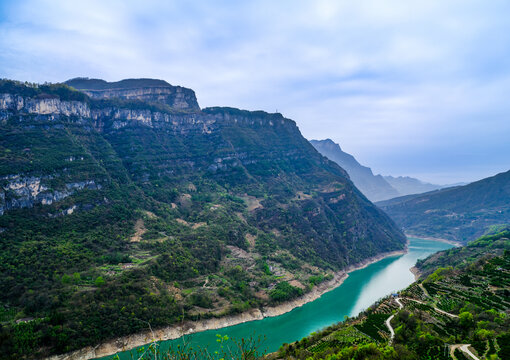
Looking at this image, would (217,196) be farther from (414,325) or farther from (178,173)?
(414,325)

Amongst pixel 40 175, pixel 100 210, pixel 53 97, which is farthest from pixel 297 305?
pixel 53 97

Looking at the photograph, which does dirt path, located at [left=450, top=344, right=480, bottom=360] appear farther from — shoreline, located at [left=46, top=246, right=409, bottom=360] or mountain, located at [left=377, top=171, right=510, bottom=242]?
mountain, located at [left=377, top=171, right=510, bottom=242]

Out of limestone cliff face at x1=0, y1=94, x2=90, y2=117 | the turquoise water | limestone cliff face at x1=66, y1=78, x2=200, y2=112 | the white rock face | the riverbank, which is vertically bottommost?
the turquoise water

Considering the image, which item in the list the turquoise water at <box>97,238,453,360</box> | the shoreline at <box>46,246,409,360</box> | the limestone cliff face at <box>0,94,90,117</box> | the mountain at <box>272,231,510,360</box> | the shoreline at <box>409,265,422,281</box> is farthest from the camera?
the shoreline at <box>409,265,422,281</box>

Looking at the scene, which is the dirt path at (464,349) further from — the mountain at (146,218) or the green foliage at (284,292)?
the green foliage at (284,292)

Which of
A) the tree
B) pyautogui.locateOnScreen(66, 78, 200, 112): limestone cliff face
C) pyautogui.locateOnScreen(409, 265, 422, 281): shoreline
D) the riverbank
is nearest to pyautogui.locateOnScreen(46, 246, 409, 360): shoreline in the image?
the tree

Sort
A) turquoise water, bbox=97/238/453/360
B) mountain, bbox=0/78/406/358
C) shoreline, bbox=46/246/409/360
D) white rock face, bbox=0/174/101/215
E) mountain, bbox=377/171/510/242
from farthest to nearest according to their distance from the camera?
mountain, bbox=377/171/510/242 < white rock face, bbox=0/174/101/215 < turquoise water, bbox=97/238/453/360 < mountain, bbox=0/78/406/358 < shoreline, bbox=46/246/409/360

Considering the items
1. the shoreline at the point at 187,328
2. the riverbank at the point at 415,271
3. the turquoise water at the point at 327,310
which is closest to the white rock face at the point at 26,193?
the shoreline at the point at 187,328
